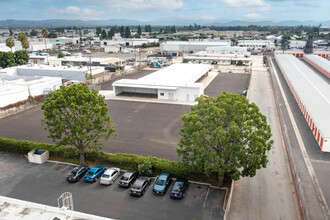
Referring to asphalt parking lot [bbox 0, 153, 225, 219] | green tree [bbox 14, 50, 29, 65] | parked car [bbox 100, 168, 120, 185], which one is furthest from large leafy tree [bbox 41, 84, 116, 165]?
green tree [bbox 14, 50, 29, 65]

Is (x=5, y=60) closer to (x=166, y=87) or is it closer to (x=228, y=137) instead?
(x=166, y=87)

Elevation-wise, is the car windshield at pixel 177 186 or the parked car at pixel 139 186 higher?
the car windshield at pixel 177 186

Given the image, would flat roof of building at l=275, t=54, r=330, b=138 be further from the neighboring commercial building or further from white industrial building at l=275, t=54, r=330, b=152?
the neighboring commercial building

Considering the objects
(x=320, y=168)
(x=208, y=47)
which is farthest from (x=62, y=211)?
(x=208, y=47)

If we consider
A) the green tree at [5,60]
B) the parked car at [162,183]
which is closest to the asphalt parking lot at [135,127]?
the parked car at [162,183]

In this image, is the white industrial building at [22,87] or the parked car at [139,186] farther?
the white industrial building at [22,87]

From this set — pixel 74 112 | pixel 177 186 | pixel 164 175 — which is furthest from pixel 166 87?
pixel 177 186

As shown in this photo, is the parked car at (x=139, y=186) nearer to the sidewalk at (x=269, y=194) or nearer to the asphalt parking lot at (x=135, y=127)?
the asphalt parking lot at (x=135, y=127)
